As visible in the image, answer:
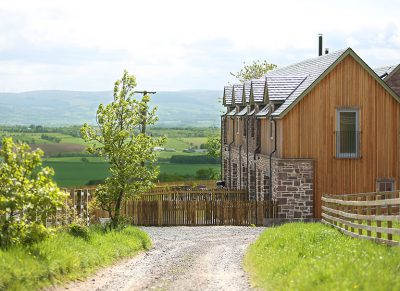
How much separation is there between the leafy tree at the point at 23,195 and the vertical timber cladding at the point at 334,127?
24083 millimetres

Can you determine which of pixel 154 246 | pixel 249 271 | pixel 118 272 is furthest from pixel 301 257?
pixel 154 246

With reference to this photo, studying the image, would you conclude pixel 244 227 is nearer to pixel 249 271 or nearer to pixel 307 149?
pixel 307 149

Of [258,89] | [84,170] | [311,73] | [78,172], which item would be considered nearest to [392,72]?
[311,73]

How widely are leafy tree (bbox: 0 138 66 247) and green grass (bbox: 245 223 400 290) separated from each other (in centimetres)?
526

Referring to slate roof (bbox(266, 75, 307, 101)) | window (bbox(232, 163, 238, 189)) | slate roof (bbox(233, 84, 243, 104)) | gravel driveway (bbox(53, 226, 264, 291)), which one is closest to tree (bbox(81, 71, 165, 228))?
gravel driveway (bbox(53, 226, 264, 291))

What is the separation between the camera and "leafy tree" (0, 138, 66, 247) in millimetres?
18109

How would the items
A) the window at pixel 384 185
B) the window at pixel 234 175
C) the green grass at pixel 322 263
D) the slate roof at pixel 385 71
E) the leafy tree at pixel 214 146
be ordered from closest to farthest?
the green grass at pixel 322 263 < the window at pixel 384 185 < the slate roof at pixel 385 71 < the window at pixel 234 175 < the leafy tree at pixel 214 146

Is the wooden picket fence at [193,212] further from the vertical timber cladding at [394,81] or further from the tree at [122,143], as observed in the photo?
the tree at [122,143]

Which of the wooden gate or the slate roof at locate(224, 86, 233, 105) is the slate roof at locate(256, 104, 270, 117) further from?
the slate roof at locate(224, 86, 233, 105)

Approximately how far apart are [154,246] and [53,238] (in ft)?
31.0

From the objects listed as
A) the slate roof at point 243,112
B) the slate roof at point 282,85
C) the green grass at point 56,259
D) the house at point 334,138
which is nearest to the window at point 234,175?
the slate roof at point 243,112

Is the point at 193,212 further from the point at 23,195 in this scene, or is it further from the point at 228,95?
the point at 23,195

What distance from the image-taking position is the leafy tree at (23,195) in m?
18.1

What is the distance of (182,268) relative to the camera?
21672 millimetres
